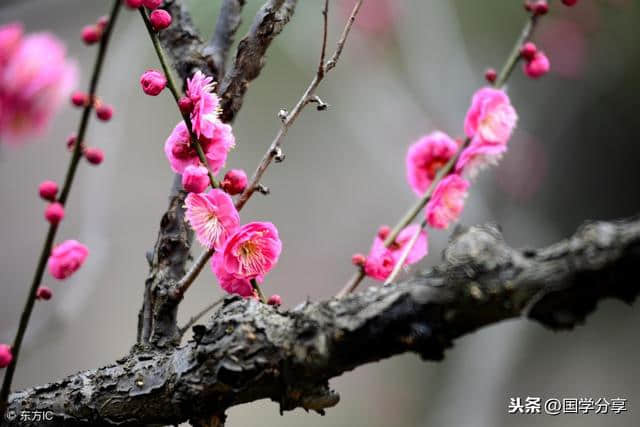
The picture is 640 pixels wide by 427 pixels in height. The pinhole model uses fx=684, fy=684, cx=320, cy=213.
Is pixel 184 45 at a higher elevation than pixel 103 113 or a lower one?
higher

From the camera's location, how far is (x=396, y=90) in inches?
90.7

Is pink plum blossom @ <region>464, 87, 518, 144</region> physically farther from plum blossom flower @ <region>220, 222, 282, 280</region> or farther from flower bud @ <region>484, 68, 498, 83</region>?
plum blossom flower @ <region>220, 222, 282, 280</region>

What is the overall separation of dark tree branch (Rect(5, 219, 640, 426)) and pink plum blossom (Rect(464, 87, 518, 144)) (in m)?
0.21

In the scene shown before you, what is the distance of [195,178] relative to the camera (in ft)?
1.59

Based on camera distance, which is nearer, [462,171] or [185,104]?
[185,104]

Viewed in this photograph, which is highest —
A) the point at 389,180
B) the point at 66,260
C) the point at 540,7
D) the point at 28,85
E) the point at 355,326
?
the point at 389,180

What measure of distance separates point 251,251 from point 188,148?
0.30ft

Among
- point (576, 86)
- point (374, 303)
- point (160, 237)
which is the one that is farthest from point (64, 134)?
point (374, 303)

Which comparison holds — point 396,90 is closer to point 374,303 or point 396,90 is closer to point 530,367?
point 530,367

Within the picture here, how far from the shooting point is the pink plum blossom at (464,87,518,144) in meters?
0.58

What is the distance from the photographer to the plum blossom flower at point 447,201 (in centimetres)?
59

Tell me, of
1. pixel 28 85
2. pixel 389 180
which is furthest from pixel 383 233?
pixel 389 180

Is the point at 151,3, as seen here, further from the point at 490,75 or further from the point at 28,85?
the point at 28,85

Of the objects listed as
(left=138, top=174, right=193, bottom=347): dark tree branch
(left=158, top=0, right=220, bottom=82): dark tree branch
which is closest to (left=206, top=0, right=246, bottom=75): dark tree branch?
(left=158, top=0, right=220, bottom=82): dark tree branch
